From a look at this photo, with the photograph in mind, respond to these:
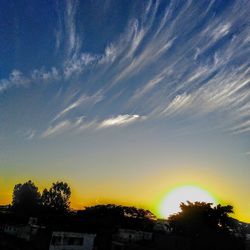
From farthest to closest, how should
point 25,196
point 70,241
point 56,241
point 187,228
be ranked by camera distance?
point 25,196 < point 187,228 < point 70,241 < point 56,241

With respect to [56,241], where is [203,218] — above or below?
above

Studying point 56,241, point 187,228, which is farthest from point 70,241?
point 187,228

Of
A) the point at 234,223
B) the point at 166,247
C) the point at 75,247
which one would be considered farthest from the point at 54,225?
the point at 234,223

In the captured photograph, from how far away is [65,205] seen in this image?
115 meters

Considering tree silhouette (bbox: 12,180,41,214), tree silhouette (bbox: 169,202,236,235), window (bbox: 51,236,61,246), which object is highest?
tree silhouette (bbox: 12,180,41,214)

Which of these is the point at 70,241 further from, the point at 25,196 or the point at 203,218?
the point at 25,196

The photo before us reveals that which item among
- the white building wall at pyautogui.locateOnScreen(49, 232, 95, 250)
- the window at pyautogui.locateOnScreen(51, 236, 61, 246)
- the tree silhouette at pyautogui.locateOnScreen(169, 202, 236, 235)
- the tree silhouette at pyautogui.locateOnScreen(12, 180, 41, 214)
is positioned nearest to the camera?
the window at pyautogui.locateOnScreen(51, 236, 61, 246)

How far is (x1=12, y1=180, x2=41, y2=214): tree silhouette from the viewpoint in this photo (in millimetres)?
107831

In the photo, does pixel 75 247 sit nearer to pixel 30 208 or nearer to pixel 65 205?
pixel 30 208

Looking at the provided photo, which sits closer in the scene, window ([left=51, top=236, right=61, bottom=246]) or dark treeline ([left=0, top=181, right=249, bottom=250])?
window ([left=51, top=236, right=61, bottom=246])

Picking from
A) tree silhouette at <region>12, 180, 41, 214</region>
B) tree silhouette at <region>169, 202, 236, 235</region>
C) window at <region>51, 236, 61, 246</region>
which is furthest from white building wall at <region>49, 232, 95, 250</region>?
tree silhouette at <region>12, 180, 41, 214</region>

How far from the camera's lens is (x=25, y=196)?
11075cm

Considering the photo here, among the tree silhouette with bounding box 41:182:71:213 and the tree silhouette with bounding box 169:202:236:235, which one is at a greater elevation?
the tree silhouette with bounding box 41:182:71:213

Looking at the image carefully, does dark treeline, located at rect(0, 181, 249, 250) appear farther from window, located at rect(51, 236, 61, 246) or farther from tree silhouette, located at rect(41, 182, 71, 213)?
tree silhouette, located at rect(41, 182, 71, 213)
